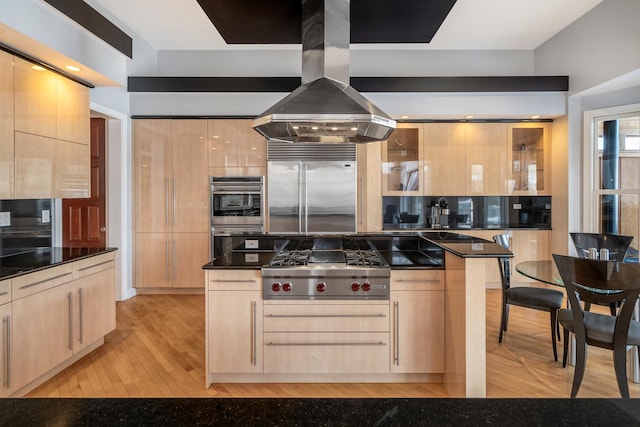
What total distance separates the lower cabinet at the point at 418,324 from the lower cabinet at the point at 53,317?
2337mm

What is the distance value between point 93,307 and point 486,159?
4684 millimetres

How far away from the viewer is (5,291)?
201cm

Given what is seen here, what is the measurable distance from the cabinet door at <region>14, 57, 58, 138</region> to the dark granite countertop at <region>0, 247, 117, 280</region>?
97 cm

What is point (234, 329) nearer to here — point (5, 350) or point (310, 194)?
point (5, 350)

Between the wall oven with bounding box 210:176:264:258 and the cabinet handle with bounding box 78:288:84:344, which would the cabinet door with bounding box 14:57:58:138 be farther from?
the wall oven with bounding box 210:176:264:258

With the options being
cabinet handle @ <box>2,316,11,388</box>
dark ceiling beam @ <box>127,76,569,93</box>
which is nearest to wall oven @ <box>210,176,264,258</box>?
dark ceiling beam @ <box>127,76,569,93</box>

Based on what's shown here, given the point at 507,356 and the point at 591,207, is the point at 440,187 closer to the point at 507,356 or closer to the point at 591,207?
the point at 591,207

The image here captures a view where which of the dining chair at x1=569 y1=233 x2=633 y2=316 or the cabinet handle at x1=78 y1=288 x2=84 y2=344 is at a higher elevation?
the dining chair at x1=569 y1=233 x2=633 y2=316

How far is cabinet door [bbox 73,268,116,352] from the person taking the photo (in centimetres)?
262

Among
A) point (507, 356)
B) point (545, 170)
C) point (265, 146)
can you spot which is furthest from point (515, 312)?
point (265, 146)

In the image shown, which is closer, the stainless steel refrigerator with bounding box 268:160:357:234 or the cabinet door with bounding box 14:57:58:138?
the cabinet door with bounding box 14:57:58:138

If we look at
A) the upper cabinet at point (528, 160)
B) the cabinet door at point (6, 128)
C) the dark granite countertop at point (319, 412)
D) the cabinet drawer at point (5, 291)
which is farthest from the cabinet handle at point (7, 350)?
the upper cabinet at point (528, 160)

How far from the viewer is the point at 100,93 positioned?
153 inches

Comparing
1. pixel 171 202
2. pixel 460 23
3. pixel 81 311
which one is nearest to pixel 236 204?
pixel 171 202
